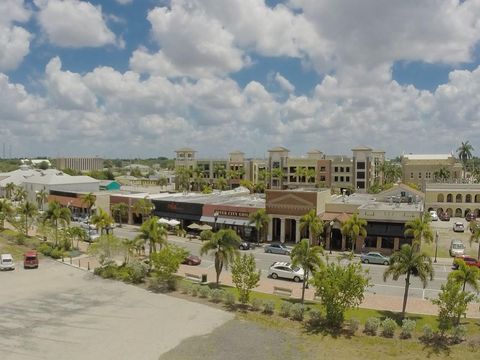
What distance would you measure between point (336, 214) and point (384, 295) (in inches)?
993

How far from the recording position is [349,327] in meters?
34.6

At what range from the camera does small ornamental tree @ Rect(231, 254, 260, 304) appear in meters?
39.1

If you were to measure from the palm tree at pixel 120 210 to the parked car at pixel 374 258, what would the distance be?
152 ft

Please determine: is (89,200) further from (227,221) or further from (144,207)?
(227,221)

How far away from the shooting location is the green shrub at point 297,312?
120 feet

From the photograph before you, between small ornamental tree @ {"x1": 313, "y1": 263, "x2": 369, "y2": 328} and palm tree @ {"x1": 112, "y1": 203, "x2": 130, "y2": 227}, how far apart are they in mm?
56926

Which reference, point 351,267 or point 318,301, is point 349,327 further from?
point 318,301

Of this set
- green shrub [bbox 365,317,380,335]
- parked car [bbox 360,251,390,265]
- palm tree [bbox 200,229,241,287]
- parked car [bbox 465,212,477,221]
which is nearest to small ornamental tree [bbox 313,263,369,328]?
green shrub [bbox 365,317,380,335]

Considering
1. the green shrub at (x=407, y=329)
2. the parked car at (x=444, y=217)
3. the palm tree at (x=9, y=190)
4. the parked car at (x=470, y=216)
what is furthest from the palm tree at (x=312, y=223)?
the palm tree at (x=9, y=190)

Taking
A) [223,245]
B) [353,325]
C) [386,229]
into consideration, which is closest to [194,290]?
[223,245]

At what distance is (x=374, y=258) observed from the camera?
57000mm

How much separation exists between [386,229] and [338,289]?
3125 centimetres

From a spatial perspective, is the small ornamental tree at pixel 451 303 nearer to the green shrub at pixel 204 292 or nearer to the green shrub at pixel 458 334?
the green shrub at pixel 458 334

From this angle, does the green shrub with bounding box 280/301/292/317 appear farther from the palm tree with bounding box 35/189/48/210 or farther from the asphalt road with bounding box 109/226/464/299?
the palm tree with bounding box 35/189/48/210
